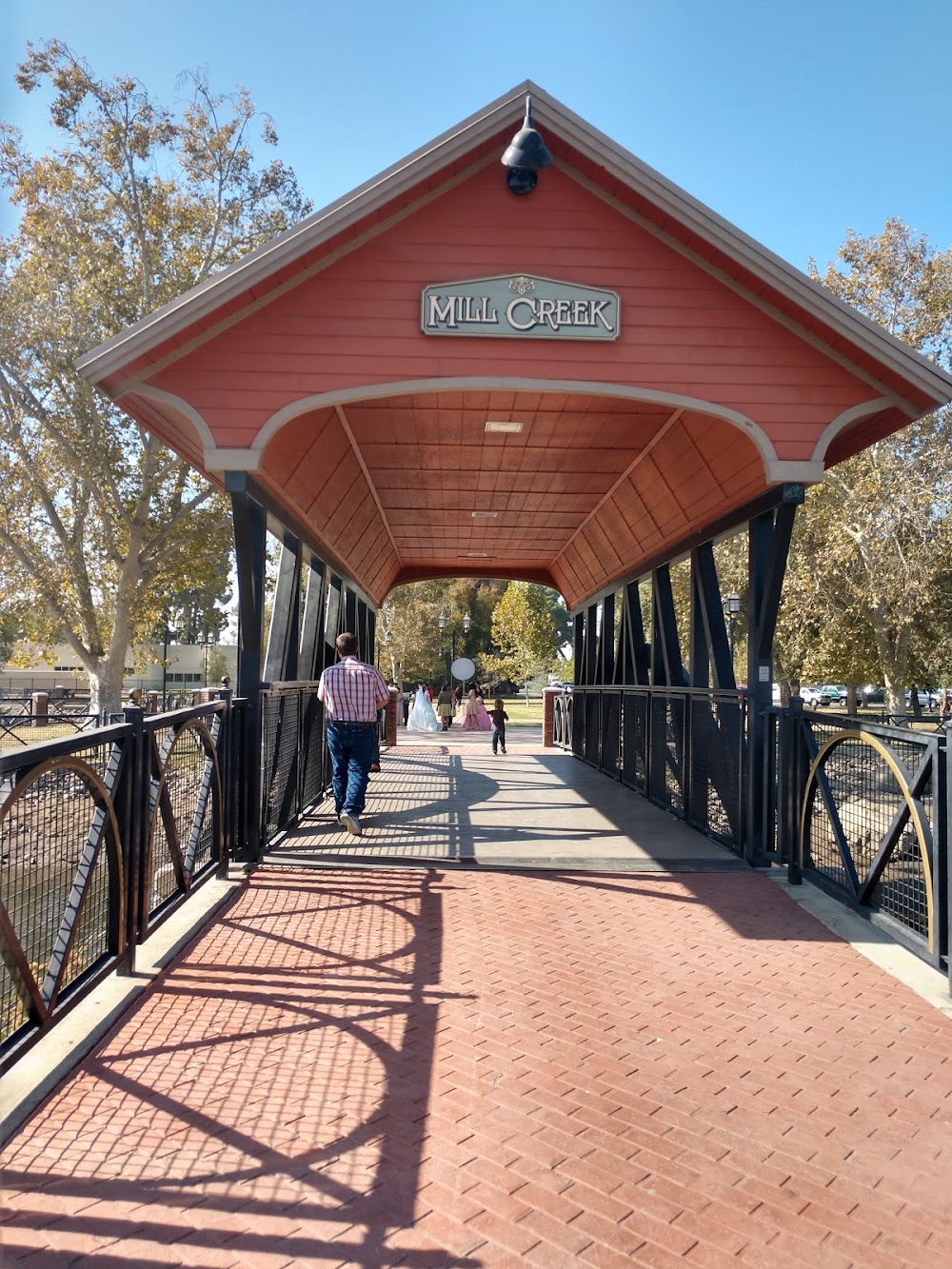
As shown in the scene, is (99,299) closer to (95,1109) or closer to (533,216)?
(533,216)

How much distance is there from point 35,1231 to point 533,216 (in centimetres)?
631

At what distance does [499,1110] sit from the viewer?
305 cm

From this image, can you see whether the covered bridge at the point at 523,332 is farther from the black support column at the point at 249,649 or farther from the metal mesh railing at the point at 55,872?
the metal mesh railing at the point at 55,872

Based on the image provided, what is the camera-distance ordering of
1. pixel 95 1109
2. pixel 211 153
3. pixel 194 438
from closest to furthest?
pixel 95 1109 < pixel 194 438 < pixel 211 153

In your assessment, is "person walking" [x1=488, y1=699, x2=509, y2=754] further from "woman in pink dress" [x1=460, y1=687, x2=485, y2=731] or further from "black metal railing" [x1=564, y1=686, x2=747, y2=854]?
"woman in pink dress" [x1=460, y1=687, x2=485, y2=731]

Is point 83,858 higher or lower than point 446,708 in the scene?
higher

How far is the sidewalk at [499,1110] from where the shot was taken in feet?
7.88

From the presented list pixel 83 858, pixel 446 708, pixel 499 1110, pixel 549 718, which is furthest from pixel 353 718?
pixel 446 708

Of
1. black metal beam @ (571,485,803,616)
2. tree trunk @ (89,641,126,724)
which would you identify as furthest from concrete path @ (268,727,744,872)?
tree trunk @ (89,641,126,724)

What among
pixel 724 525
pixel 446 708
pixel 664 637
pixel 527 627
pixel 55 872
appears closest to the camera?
pixel 55 872

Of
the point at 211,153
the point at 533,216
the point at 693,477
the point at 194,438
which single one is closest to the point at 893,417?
the point at 693,477

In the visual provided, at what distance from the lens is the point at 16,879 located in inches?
125

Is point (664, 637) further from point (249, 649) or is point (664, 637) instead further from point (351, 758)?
point (249, 649)

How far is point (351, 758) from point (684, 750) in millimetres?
2990
